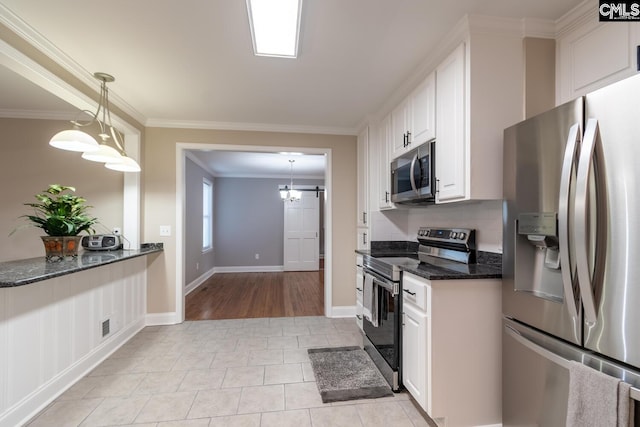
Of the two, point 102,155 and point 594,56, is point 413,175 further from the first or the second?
point 102,155

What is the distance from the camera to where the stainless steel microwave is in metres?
2.06

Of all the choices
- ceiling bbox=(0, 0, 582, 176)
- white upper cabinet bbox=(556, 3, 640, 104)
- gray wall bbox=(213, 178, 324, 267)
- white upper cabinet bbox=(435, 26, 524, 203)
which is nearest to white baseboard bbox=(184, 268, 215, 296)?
gray wall bbox=(213, 178, 324, 267)

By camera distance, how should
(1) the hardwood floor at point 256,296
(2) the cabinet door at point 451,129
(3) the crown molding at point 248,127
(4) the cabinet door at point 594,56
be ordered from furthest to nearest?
(1) the hardwood floor at point 256,296, (3) the crown molding at point 248,127, (2) the cabinet door at point 451,129, (4) the cabinet door at point 594,56

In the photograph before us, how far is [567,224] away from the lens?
3.79 ft

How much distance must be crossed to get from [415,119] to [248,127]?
85.7 inches

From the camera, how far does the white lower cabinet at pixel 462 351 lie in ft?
5.41

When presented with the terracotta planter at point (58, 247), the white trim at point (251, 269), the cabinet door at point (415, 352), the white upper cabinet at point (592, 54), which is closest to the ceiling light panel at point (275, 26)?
the white upper cabinet at point (592, 54)

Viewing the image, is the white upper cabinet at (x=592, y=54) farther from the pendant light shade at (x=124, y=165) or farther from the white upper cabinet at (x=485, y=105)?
the pendant light shade at (x=124, y=165)

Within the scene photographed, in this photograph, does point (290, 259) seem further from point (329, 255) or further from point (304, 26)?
point (304, 26)

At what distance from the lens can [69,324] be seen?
214cm

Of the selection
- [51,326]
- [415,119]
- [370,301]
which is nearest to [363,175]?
[415,119]

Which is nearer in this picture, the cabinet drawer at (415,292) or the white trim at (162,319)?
the cabinet drawer at (415,292)

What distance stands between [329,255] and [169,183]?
2.21 meters

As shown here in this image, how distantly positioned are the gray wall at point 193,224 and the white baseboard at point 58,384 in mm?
2136
